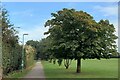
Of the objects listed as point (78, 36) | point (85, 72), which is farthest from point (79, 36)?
point (85, 72)

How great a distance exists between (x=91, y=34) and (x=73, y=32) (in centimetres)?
176

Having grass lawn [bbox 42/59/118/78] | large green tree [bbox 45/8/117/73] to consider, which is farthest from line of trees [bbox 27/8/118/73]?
grass lawn [bbox 42/59/118/78]

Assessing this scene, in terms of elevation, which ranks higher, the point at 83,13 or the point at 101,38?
the point at 83,13

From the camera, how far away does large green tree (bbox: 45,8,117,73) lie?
3609cm

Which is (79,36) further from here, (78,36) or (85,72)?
(85,72)

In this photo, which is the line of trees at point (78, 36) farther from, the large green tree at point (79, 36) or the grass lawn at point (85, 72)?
the grass lawn at point (85, 72)

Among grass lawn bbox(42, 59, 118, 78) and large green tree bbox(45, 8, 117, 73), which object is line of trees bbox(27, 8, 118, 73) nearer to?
large green tree bbox(45, 8, 117, 73)

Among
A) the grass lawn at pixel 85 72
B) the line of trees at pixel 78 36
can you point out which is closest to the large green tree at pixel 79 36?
the line of trees at pixel 78 36

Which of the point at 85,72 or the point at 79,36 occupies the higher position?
the point at 79,36

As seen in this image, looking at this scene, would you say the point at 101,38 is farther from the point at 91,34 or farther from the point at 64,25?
the point at 64,25

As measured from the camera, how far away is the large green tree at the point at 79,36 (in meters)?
36.1

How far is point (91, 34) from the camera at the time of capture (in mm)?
36375

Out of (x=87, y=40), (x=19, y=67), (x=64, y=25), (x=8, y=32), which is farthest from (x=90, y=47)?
(x=19, y=67)

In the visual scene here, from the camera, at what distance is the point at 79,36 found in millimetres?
36156
